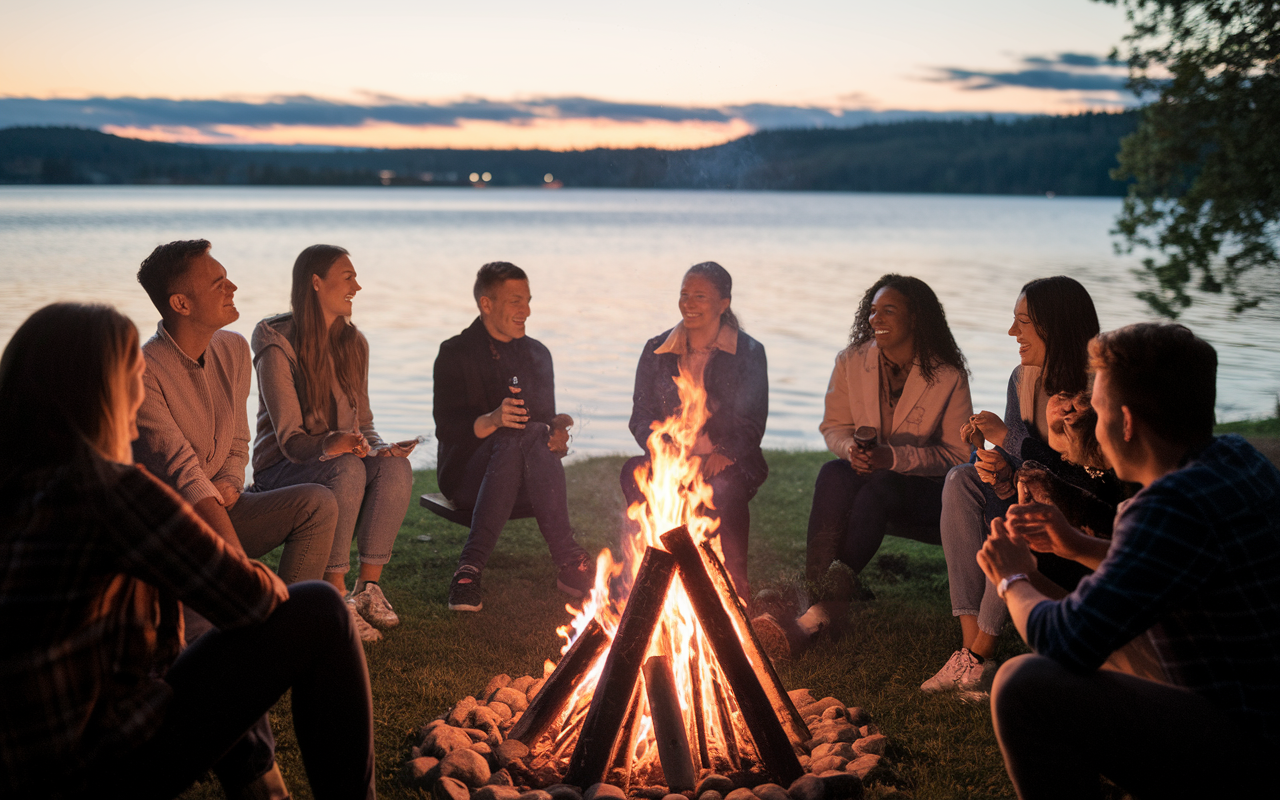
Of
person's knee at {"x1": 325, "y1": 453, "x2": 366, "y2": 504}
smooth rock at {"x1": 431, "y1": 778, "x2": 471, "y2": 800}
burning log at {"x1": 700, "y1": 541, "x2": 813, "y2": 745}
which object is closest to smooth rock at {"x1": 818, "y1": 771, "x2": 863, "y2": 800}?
burning log at {"x1": 700, "y1": 541, "x2": 813, "y2": 745}

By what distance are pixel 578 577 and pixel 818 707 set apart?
176cm

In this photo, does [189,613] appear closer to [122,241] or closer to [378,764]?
[378,764]

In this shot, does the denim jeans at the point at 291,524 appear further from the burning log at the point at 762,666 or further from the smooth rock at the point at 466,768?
the burning log at the point at 762,666

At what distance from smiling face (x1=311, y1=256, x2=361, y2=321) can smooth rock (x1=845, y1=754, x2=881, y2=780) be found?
3110 millimetres

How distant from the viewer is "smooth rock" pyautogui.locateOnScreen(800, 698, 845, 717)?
3904mm

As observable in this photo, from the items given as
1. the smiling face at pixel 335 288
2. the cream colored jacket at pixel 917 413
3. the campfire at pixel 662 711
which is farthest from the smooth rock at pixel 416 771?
the cream colored jacket at pixel 917 413

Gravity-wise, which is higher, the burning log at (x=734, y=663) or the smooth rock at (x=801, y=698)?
the burning log at (x=734, y=663)

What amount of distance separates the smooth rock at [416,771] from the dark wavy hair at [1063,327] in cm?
288

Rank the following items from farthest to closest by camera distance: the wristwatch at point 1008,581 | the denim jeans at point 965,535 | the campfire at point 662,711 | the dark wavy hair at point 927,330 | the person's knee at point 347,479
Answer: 1. the dark wavy hair at point 927,330
2. the person's knee at point 347,479
3. the denim jeans at point 965,535
4. the campfire at point 662,711
5. the wristwatch at point 1008,581

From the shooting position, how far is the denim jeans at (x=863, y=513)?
4.76 metres

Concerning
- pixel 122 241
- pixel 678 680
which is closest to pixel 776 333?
pixel 678 680

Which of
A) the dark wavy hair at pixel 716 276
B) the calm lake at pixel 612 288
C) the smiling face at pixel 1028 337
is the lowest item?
the calm lake at pixel 612 288

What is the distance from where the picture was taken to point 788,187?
605ft

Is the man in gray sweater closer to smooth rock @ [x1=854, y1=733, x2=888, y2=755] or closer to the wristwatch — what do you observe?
smooth rock @ [x1=854, y1=733, x2=888, y2=755]
